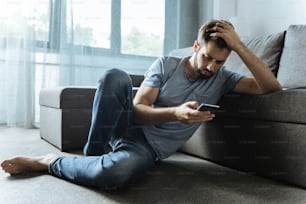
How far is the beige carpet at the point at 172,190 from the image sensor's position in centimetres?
90

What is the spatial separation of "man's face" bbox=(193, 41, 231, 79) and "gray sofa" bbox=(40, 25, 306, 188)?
18 centimetres

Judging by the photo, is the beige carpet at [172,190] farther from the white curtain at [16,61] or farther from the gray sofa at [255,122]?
the white curtain at [16,61]

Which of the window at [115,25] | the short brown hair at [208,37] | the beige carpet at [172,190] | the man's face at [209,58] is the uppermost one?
the window at [115,25]

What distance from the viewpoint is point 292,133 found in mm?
1028

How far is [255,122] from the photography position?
1.14m

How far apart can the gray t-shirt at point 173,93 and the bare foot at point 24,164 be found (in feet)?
1.28

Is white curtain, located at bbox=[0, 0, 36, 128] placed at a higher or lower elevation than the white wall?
lower

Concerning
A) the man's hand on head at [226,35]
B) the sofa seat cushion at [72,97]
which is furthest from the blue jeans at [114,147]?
the sofa seat cushion at [72,97]

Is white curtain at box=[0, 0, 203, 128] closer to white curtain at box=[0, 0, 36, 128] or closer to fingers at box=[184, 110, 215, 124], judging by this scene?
white curtain at box=[0, 0, 36, 128]

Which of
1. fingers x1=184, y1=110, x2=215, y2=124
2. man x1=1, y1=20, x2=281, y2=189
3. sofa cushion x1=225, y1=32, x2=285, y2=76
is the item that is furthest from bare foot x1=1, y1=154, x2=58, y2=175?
sofa cushion x1=225, y1=32, x2=285, y2=76

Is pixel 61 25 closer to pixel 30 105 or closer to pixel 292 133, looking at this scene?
pixel 30 105

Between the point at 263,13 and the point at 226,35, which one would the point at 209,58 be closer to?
the point at 226,35

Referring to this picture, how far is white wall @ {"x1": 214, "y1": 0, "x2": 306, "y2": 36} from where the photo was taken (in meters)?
2.25

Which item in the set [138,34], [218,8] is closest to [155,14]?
[138,34]
